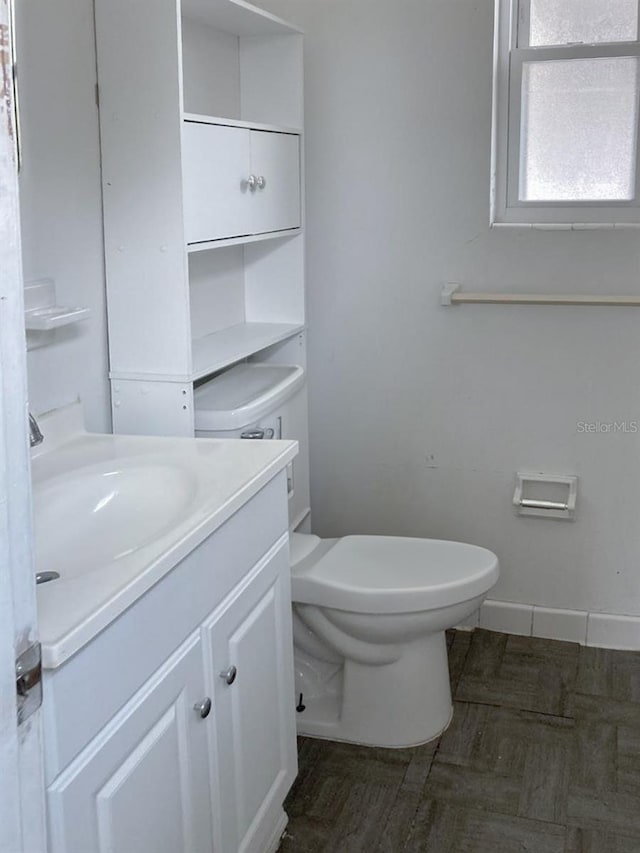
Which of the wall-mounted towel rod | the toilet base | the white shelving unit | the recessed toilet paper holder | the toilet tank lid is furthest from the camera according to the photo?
the recessed toilet paper holder

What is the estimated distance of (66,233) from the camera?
2.05 meters

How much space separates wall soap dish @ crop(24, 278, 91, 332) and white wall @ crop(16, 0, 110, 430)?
3 cm

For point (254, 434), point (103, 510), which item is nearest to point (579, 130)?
point (254, 434)

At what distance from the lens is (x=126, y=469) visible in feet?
6.09

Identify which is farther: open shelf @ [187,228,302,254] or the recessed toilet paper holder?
the recessed toilet paper holder

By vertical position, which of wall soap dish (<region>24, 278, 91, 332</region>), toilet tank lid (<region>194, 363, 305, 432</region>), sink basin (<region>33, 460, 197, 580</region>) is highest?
wall soap dish (<region>24, 278, 91, 332</region>)

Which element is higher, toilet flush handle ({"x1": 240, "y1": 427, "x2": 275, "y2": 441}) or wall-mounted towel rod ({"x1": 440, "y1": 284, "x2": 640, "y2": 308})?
wall-mounted towel rod ({"x1": 440, "y1": 284, "x2": 640, "y2": 308})

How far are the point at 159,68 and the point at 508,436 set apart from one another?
4.57ft

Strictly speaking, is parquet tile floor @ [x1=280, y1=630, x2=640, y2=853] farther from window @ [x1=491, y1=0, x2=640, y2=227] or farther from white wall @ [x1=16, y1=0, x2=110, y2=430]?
window @ [x1=491, y1=0, x2=640, y2=227]

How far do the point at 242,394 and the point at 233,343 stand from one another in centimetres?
20

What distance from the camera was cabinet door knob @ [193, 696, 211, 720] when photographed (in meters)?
1.57

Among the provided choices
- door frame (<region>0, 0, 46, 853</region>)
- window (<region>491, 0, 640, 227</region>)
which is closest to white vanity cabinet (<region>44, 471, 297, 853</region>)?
door frame (<region>0, 0, 46, 853</region>)

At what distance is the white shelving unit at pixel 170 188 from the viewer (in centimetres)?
206

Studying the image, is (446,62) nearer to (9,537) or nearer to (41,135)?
(41,135)
